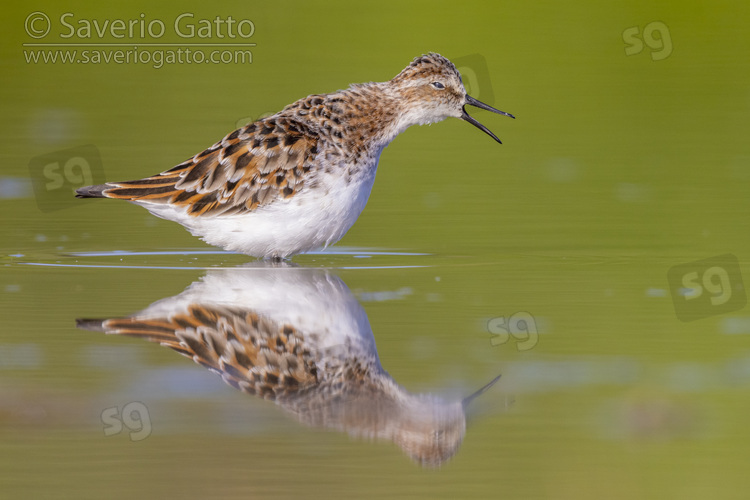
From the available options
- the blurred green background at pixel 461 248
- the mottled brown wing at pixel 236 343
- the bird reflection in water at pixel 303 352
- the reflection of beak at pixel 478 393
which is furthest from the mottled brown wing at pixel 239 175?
the reflection of beak at pixel 478 393

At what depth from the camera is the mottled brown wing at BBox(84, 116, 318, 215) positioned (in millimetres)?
12039

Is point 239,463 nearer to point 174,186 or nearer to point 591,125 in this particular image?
point 174,186

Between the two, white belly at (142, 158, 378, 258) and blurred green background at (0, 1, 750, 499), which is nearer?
blurred green background at (0, 1, 750, 499)

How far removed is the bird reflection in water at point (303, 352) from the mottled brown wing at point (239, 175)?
48.7 inches

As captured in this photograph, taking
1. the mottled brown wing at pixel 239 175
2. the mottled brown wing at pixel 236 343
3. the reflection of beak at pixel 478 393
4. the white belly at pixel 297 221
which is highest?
the mottled brown wing at pixel 239 175

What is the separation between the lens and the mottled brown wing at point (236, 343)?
7.88m

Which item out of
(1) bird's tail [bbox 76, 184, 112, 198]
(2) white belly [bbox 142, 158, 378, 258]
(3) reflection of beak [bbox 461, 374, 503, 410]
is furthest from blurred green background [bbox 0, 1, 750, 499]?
(1) bird's tail [bbox 76, 184, 112, 198]

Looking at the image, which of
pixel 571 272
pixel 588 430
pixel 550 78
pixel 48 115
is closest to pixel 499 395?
pixel 588 430

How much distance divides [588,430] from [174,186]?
6304 millimetres

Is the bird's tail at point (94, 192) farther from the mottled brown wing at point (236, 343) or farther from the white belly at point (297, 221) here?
the mottled brown wing at point (236, 343)

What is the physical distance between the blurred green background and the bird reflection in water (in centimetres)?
14

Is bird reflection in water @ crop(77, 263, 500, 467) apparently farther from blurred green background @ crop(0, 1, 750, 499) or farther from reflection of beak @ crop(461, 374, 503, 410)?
blurred green background @ crop(0, 1, 750, 499)

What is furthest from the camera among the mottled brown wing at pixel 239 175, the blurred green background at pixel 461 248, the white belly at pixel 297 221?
the mottled brown wing at pixel 239 175

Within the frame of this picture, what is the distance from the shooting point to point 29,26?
2702 cm
